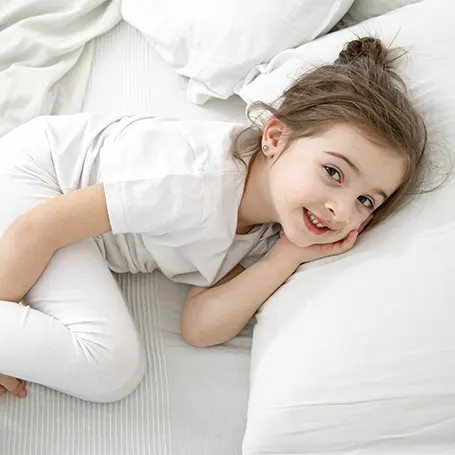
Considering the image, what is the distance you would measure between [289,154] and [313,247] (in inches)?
6.0

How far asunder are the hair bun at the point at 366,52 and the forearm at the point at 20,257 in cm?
56

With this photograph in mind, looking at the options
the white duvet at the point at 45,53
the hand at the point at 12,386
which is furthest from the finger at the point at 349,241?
the white duvet at the point at 45,53

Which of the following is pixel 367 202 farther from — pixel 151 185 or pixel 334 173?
pixel 151 185

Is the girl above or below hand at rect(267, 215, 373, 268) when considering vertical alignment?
above

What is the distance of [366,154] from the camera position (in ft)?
2.90

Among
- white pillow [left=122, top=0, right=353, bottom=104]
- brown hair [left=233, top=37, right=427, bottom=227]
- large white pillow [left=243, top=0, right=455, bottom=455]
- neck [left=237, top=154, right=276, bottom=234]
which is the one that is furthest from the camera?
white pillow [left=122, top=0, right=353, bottom=104]

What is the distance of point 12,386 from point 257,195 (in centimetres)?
49

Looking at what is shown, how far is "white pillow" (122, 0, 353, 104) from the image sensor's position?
1.17 m

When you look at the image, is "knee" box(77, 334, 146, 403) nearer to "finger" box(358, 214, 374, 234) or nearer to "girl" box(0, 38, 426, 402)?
"girl" box(0, 38, 426, 402)

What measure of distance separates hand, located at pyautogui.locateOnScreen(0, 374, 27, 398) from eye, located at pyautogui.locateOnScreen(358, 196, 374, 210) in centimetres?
59

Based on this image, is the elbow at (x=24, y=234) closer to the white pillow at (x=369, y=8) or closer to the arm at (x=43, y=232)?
the arm at (x=43, y=232)

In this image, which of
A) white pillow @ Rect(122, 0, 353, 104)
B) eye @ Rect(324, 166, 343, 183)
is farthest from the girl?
white pillow @ Rect(122, 0, 353, 104)

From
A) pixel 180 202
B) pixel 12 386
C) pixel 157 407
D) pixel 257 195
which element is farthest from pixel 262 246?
pixel 12 386

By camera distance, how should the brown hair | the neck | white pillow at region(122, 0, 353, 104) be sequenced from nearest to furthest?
the brown hair
the neck
white pillow at region(122, 0, 353, 104)
